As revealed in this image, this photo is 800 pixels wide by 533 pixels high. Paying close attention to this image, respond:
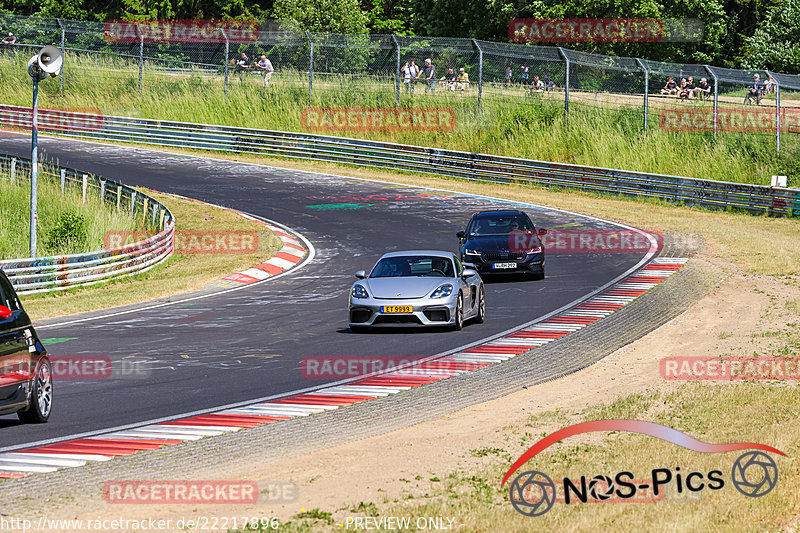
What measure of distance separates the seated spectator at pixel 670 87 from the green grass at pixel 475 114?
0.78 meters

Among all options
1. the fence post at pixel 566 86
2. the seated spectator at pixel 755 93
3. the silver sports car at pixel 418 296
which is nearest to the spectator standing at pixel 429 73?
the fence post at pixel 566 86

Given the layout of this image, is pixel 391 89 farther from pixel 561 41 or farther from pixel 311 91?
pixel 561 41

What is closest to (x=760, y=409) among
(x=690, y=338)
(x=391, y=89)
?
(x=690, y=338)

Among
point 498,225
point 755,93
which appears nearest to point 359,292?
point 498,225

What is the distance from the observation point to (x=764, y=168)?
3759cm

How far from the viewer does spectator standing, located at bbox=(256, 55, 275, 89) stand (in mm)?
47969

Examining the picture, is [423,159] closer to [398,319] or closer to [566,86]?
[566,86]

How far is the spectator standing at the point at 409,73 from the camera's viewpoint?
143 feet

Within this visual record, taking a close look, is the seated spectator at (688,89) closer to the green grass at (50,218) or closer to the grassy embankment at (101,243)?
the grassy embankment at (101,243)

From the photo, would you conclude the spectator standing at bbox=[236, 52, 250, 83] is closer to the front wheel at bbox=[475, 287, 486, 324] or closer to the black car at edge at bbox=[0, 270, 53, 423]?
the front wheel at bbox=[475, 287, 486, 324]

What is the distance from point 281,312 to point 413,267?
113 inches

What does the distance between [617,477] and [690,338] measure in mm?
8089

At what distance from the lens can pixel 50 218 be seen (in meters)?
30.5

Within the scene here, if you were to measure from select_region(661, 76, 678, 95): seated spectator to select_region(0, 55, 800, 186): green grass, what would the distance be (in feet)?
2.56
